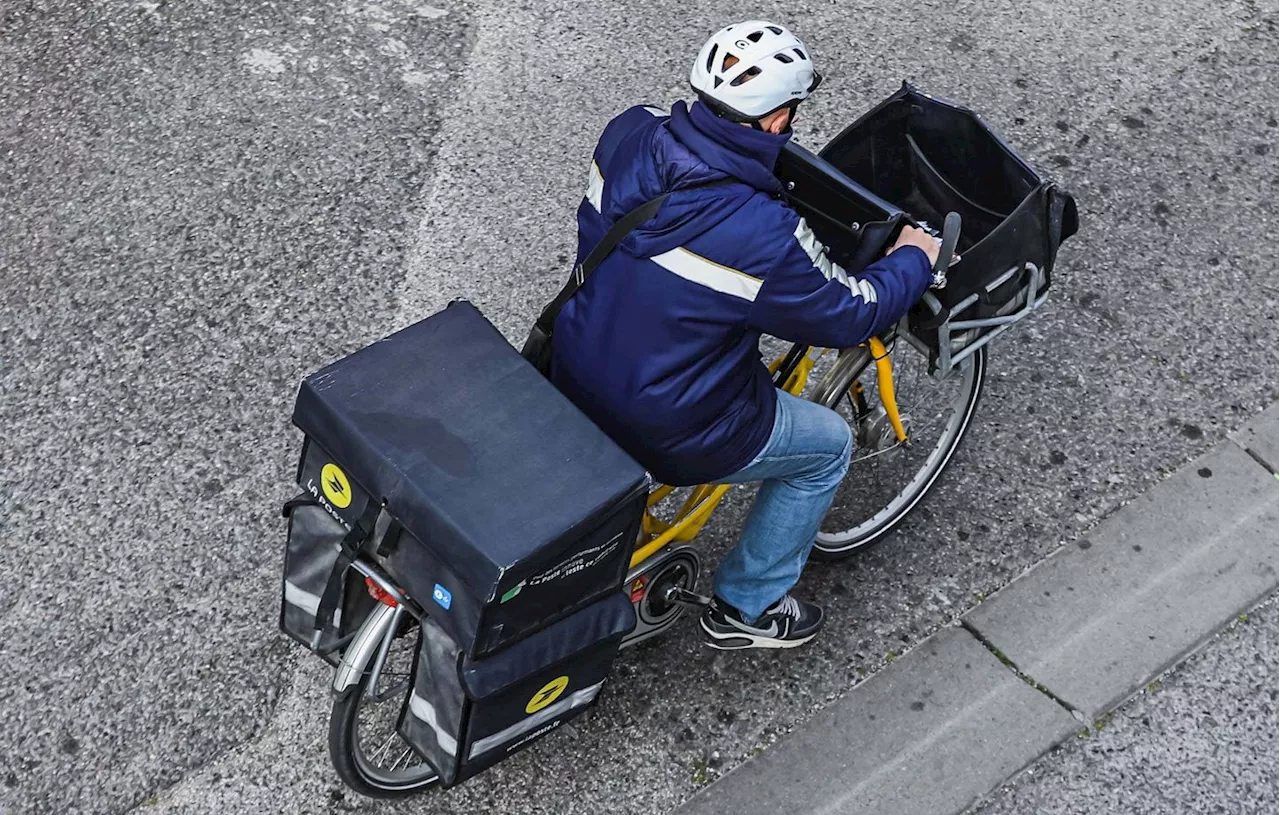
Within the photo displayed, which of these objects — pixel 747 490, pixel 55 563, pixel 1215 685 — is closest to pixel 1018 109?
pixel 747 490

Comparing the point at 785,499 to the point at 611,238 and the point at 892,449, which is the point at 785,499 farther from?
the point at 611,238

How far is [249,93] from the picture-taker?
5.90 metres

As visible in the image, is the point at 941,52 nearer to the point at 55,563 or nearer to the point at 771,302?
the point at 771,302

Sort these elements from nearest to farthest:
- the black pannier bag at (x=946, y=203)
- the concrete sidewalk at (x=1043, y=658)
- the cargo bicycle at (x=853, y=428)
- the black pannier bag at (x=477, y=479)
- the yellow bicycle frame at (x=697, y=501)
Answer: the black pannier bag at (x=477, y=479) < the cargo bicycle at (x=853, y=428) < the black pannier bag at (x=946, y=203) < the yellow bicycle frame at (x=697, y=501) < the concrete sidewalk at (x=1043, y=658)

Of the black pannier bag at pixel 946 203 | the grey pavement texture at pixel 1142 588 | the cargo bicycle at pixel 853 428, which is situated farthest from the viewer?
the grey pavement texture at pixel 1142 588

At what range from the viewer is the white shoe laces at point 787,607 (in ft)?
13.2

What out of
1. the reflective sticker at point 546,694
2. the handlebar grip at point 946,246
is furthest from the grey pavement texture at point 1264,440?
the reflective sticker at point 546,694

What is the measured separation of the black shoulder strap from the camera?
3.06 m

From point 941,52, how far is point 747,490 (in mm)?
2736

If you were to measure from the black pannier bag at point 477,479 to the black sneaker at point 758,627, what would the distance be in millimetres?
841

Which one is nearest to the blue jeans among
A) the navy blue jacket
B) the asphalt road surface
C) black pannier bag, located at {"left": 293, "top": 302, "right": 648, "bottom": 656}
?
the navy blue jacket

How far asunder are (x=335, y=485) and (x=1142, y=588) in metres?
2.65

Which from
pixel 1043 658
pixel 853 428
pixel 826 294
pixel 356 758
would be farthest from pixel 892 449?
pixel 356 758

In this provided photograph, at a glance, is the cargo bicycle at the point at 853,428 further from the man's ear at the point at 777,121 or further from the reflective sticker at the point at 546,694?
the man's ear at the point at 777,121
